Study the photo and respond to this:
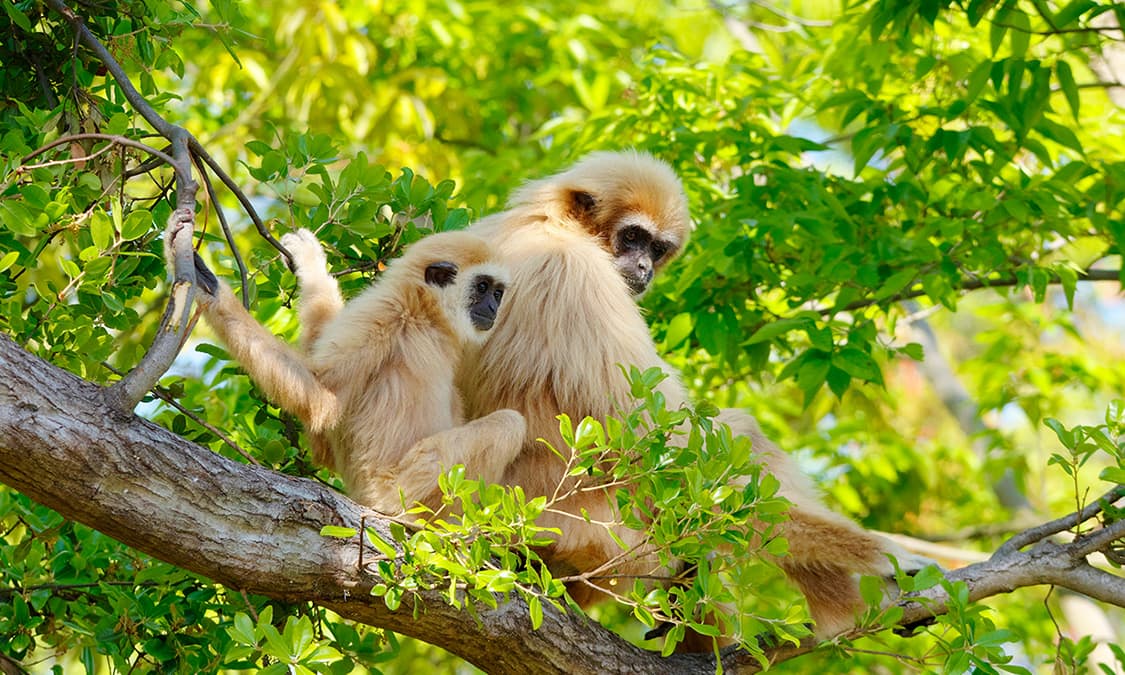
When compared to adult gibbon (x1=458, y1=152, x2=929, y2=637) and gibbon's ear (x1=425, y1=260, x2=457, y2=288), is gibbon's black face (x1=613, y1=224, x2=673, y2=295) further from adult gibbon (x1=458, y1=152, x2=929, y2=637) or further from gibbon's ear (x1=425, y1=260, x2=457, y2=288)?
gibbon's ear (x1=425, y1=260, x2=457, y2=288)

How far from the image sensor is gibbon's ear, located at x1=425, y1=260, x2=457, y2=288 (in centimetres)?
433

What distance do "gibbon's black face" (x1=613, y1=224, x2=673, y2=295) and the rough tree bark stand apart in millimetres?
2143

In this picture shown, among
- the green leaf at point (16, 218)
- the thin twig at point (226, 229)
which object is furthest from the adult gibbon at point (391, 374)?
the green leaf at point (16, 218)

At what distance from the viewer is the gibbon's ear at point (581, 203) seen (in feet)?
18.7

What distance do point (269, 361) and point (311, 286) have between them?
0.76 metres

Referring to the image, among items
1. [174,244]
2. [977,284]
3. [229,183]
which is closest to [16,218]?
[174,244]

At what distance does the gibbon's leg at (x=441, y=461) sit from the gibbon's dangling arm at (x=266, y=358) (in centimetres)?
29

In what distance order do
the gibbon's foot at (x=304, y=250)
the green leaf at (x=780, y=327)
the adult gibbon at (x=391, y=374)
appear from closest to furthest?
the adult gibbon at (x=391, y=374), the gibbon's foot at (x=304, y=250), the green leaf at (x=780, y=327)

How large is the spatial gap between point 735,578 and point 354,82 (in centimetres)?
725

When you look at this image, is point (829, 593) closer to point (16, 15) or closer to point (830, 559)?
point (830, 559)

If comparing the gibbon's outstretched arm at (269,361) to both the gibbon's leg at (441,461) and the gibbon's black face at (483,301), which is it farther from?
the gibbon's black face at (483,301)

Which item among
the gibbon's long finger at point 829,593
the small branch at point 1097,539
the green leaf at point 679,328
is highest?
the small branch at point 1097,539

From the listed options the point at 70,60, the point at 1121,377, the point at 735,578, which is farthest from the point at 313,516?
the point at 1121,377

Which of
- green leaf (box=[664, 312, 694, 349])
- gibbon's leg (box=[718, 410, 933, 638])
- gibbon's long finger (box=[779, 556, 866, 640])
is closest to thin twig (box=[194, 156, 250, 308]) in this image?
gibbon's leg (box=[718, 410, 933, 638])
